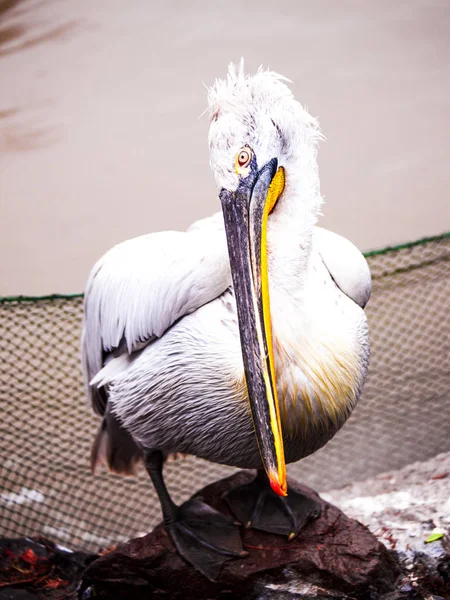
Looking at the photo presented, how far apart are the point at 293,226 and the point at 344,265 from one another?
0.33 m

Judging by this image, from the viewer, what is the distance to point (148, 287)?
169 centimetres

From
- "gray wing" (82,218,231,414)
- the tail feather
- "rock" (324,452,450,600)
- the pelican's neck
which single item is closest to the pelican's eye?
the pelican's neck

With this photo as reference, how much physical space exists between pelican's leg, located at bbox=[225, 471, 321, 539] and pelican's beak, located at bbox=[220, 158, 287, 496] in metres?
0.62

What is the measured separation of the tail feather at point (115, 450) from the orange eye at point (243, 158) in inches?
41.8

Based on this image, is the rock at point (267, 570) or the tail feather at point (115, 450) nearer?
the rock at point (267, 570)

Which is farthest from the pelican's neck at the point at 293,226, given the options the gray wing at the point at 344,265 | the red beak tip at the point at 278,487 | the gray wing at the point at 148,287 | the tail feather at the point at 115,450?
the tail feather at the point at 115,450

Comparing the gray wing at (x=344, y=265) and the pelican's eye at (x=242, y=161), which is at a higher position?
the pelican's eye at (x=242, y=161)

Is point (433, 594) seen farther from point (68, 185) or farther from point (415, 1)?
point (415, 1)

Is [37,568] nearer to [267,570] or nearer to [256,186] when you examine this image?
[267,570]

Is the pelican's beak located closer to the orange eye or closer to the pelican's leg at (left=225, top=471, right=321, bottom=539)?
the orange eye

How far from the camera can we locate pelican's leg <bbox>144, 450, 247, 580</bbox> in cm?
183

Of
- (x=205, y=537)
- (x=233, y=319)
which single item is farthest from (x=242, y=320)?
(x=205, y=537)

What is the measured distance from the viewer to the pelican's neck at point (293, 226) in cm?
152

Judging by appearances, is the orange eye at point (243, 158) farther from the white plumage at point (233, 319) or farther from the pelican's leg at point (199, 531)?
the pelican's leg at point (199, 531)
